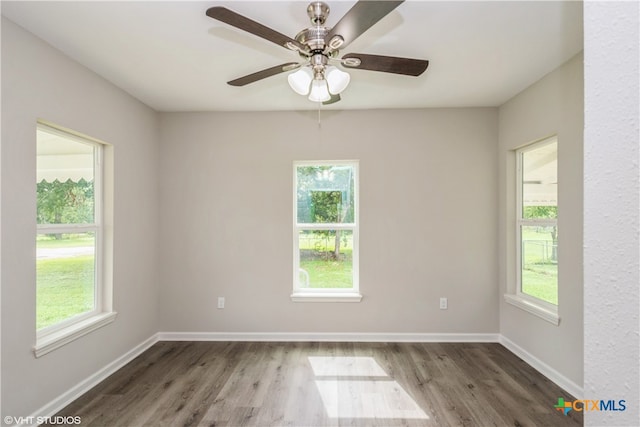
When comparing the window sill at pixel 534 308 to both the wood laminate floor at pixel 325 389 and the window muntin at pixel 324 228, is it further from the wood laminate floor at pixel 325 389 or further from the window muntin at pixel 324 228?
the window muntin at pixel 324 228

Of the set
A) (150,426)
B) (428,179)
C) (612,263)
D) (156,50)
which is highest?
(156,50)

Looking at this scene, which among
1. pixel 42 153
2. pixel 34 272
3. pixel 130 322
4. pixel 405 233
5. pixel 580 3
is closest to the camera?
pixel 580 3

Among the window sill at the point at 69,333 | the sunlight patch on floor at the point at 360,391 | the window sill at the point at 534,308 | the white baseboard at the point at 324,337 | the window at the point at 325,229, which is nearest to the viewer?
the window sill at the point at 69,333

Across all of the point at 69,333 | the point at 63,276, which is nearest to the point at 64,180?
the point at 63,276

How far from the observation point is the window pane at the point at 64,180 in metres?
2.29

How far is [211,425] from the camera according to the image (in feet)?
7.04

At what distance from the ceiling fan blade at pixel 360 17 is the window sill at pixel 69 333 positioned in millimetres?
2624

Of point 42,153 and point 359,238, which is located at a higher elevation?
point 42,153

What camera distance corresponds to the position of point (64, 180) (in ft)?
8.24

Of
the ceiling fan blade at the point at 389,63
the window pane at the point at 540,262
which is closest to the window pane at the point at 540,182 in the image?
the window pane at the point at 540,262

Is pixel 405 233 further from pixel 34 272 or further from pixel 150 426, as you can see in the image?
pixel 34 272

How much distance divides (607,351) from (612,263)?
12 centimetres

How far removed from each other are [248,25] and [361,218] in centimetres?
243

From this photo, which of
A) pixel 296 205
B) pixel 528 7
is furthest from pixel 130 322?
pixel 528 7
